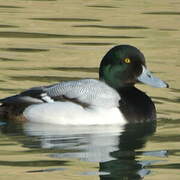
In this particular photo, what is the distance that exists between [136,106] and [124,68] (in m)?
0.61

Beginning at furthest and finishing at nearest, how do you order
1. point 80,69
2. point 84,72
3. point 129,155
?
point 80,69, point 84,72, point 129,155

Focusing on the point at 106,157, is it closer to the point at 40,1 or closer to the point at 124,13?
the point at 124,13

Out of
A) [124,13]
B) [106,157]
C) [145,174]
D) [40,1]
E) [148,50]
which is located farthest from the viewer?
[40,1]

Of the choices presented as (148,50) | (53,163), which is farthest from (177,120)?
(148,50)

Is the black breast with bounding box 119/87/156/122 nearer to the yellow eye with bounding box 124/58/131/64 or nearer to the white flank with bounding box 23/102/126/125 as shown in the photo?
the white flank with bounding box 23/102/126/125

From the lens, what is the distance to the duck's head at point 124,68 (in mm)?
13539

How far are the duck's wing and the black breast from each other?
0.47ft

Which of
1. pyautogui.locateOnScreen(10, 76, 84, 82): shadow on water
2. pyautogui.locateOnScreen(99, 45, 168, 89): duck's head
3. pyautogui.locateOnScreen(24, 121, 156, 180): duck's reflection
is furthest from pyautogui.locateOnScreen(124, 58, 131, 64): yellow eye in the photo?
pyautogui.locateOnScreen(10, 76, 84, 82): shadow on water

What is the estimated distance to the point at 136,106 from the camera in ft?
43.6

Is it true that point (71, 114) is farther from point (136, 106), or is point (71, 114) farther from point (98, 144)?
point (98, 144)

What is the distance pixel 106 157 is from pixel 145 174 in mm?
920

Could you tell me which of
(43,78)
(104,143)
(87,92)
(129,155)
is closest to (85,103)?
(87,92)

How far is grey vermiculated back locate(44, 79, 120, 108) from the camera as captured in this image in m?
12.8

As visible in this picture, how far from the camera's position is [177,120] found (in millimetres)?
13086
